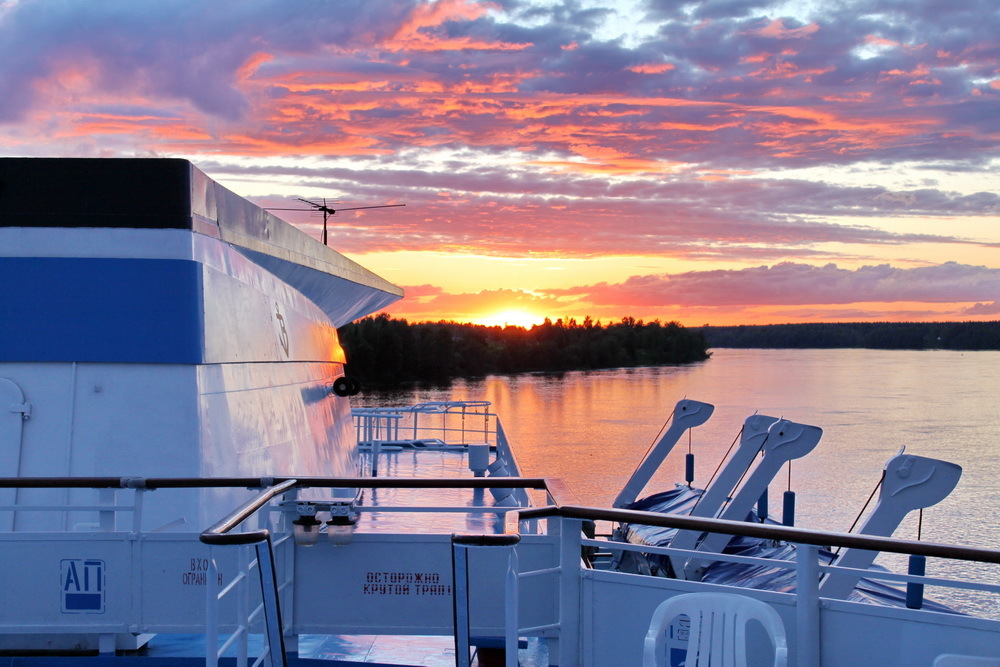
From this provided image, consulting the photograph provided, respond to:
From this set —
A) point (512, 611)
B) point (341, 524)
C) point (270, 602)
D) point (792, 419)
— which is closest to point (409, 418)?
point (341, 524)

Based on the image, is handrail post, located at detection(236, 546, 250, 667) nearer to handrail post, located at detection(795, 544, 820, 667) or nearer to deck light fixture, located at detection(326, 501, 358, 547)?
deck light fixture, located at detection(326, 501, 358, 547)

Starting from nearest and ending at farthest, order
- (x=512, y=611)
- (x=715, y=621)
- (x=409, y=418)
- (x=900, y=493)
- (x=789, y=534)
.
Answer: (x=715, y=621)
(x=789, y=534)
(x=512, y=611)
(x=900, y=493)
(x=409, y=418)

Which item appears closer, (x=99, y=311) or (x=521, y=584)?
(x=521, y=584)

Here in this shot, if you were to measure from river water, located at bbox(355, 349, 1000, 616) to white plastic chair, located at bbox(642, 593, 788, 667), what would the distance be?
16.1 meters

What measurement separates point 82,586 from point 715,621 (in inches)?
123

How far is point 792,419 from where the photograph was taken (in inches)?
1959

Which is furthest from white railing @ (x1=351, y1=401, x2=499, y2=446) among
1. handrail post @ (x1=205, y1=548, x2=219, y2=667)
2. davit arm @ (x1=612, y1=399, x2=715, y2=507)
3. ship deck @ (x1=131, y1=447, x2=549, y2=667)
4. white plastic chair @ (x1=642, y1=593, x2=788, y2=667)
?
white plastic chair @ (x1=642, y1=593, x2=788, y2=667)

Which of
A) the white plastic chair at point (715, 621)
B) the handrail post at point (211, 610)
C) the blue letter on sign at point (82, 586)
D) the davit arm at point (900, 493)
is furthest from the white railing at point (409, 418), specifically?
the white plastic chair at point (715, 621)

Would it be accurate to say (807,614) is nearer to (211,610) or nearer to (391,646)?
(211,610)

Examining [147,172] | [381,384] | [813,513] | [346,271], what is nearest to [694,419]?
[346,271]

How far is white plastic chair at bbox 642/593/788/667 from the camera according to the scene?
2957mm

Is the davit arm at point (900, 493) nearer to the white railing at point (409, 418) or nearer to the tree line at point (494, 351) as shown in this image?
the white railing at point (409, 418)

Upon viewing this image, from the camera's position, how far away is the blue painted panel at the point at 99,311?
16.1 feet

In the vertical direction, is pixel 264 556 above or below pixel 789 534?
below
